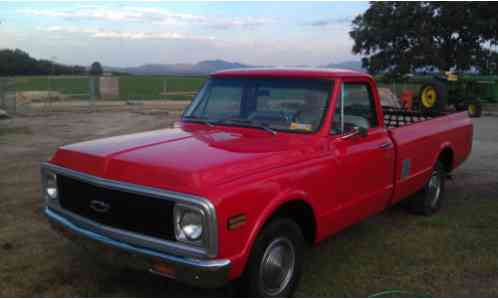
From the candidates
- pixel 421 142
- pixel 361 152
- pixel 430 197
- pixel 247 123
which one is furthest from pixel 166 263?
pixel 430 197

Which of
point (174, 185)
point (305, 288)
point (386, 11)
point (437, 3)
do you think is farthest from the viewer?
point (386, 11)

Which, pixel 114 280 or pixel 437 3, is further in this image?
pixel 437 3

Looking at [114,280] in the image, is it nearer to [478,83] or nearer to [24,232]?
[24,232]

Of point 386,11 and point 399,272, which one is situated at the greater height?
point 386,11

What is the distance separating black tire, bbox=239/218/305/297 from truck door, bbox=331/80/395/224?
72cm

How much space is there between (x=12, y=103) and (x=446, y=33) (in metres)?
24.0

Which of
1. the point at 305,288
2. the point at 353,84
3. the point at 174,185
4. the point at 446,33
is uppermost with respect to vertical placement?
the point at 446,33

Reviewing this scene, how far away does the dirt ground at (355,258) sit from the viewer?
402cm

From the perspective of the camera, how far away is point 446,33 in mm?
28609

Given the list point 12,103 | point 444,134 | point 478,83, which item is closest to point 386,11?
point 478,83

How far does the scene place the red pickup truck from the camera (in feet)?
10.1

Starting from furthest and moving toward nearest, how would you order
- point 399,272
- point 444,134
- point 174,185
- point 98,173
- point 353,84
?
1. point 444,134
2. point 353,84
3. point 399,272
4. point 98,173
5. point 174,185

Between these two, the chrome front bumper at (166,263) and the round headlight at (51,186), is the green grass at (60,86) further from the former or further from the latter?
the chrome front bumper at (166,263)

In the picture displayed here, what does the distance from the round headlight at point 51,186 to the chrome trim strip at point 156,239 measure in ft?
1.19
